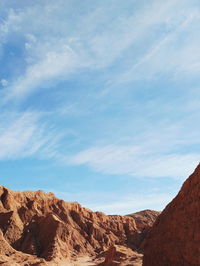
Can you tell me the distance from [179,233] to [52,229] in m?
52.7

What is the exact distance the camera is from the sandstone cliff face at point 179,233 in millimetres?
15912

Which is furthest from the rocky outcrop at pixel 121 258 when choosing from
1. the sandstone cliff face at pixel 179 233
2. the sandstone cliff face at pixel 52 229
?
the sandstone cliff face at pixel 179 233

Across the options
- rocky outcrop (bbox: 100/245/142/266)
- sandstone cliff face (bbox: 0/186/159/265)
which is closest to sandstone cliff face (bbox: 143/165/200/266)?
rocky outcrop (bbox: 100/245/142/266)

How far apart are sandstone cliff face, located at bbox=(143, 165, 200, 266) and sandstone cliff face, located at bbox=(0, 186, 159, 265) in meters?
27.4

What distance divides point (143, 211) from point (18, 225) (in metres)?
99.1

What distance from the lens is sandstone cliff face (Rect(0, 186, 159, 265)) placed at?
59.7 m

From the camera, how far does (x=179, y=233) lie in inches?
674

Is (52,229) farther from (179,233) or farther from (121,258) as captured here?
(179,233)

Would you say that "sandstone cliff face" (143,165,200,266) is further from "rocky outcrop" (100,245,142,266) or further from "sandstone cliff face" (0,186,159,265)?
"sandstone cliff face" (0,186,159,265)

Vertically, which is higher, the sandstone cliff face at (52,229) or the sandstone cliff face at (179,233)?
the sandstone cliff face at (52,229)

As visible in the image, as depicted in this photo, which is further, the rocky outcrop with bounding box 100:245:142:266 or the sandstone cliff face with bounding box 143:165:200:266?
the rocky outcrop with bounding box 100:245:142:266

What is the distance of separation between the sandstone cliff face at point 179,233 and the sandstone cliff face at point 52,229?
1079 inches

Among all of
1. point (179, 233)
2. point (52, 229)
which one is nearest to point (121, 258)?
point (179, 233)

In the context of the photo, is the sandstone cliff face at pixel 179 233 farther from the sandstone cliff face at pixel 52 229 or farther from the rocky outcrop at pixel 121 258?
the sandstone cliff face at pixel 52 229
